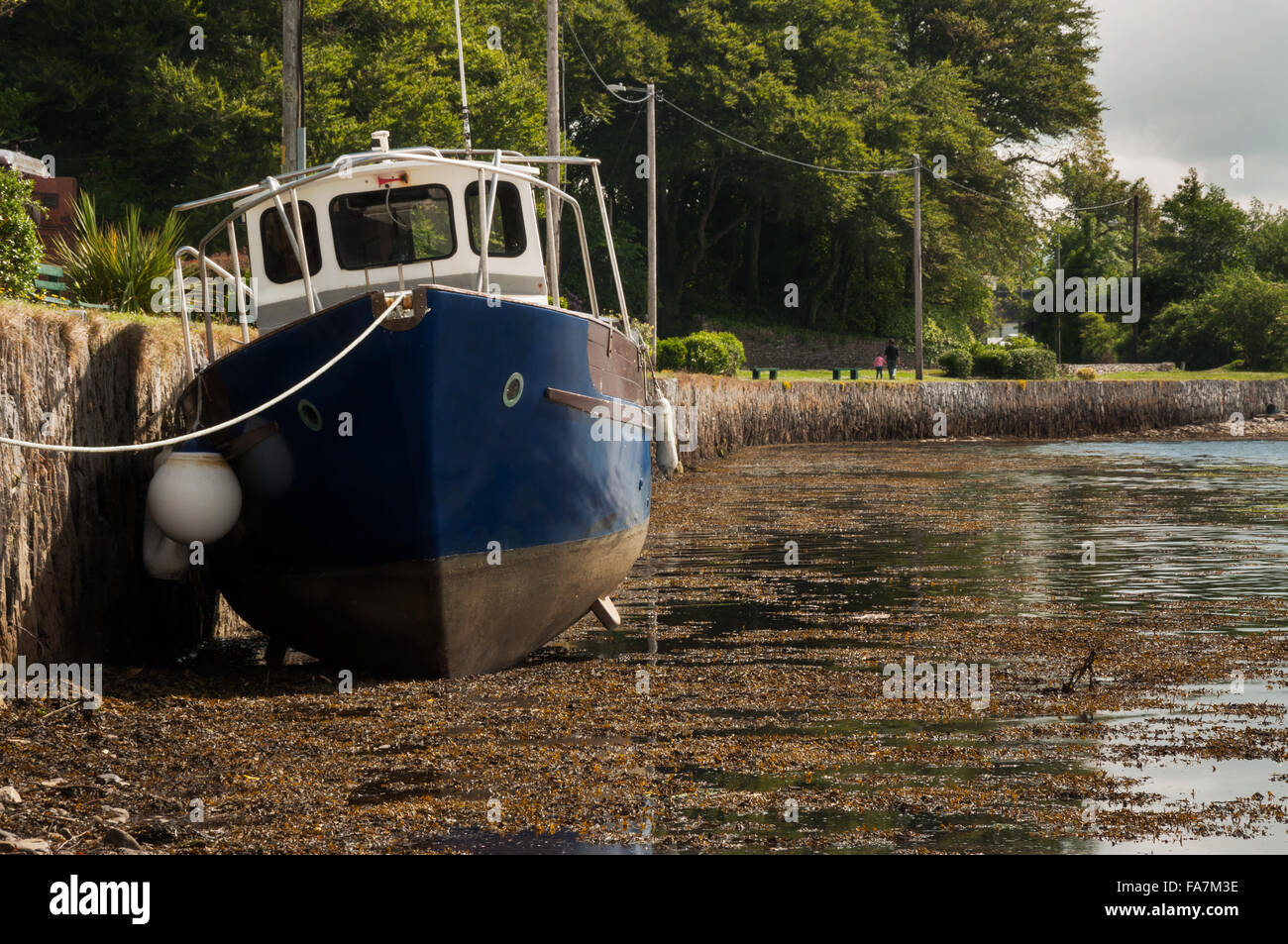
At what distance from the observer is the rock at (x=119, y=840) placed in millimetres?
5988

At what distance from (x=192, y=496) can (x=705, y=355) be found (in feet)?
117

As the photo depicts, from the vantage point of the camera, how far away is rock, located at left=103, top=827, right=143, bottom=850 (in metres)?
5.99

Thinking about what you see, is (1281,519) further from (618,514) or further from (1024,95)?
(1024,95)

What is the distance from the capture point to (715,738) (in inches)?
316

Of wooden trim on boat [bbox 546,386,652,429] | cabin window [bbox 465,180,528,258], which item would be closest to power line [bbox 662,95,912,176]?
wooden trim on boat [bbox 546,386,652,429]

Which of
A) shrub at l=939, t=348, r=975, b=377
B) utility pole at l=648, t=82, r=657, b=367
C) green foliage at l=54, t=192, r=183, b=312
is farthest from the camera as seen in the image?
shrub at l=939, t=348, r=975, b=377

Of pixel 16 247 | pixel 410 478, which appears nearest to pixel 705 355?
pixel 16 247

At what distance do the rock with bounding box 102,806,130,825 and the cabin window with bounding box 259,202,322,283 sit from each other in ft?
18.7

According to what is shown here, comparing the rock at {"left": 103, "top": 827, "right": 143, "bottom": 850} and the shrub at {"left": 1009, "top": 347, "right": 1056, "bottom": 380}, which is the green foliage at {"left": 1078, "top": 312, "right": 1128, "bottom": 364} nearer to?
the shrub at {"left": 1009, "top": 347, "right": 1056, "bottom": 380}

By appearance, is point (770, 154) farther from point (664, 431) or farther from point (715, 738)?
point (715, 738)
